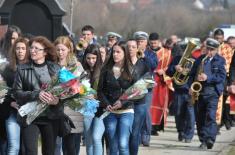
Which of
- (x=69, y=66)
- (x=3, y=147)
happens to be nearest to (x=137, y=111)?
(x=69, y=66)

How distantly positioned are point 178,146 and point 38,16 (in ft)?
11.1

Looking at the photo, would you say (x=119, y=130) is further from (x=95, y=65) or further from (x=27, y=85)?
(x=27, y=85)

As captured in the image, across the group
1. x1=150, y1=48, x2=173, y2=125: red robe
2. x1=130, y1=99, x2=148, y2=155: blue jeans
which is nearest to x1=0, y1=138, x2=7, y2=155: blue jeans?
x1=130, y1=99, x2=148, y2=155: blue jeans

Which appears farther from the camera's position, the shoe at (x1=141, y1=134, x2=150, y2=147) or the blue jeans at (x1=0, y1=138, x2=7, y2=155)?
the shoe at (x1=141, y1=134, x2=150, y2=147)

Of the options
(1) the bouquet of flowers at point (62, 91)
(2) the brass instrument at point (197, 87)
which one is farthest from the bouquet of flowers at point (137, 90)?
(2) the brass instrument at point (197, 87)

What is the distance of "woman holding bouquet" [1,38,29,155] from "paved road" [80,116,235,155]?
331 centimetres

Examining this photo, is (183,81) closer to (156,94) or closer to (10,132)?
(156,94)

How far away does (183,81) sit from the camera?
610 inches

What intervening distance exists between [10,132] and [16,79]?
64 centimetres

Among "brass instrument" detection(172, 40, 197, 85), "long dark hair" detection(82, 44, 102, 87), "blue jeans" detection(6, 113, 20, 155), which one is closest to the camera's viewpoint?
"blue jeans" detection(6, 113, 20, 155)

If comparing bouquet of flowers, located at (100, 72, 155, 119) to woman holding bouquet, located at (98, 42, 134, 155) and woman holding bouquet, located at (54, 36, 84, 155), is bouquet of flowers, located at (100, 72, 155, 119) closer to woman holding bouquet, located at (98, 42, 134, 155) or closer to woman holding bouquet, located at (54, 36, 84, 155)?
woman holding bouquet, located at (98, 42, 134, 155)

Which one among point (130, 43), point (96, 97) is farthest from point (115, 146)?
point (130, 43)

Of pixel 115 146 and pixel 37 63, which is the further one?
pixel 115 146

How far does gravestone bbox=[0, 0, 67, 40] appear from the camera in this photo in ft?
50.0
